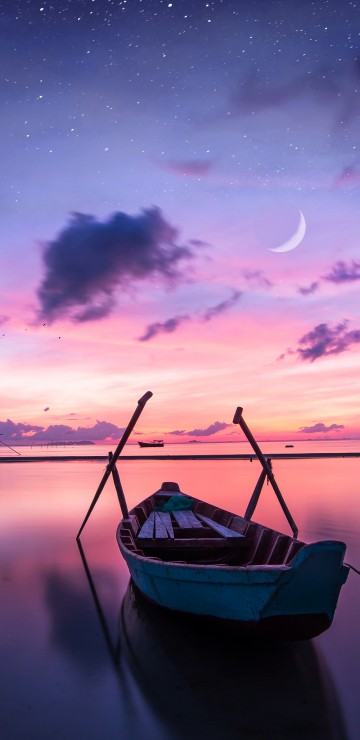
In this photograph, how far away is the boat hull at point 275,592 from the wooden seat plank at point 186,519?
544 centimetres

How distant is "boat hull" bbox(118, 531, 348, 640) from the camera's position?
7.11 meters

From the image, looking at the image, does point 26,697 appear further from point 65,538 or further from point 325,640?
point 65,538

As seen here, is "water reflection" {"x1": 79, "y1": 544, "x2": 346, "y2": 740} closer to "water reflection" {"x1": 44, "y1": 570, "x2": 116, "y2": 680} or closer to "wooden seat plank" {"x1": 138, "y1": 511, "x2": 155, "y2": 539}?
"water reflection" {"x1": 44, "y1": 570, "x2": 116, "y2": 680}

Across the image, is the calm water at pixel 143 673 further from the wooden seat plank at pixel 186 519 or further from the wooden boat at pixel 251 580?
the wooden seat plank at pixel 186 519

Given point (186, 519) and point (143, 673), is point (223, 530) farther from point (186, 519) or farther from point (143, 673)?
point (143, 673)

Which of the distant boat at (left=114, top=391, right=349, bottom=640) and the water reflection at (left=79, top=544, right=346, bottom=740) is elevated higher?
the distant boat at (left=114, top=391, right=349, bottom=640)

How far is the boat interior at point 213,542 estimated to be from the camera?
9981 millimetres

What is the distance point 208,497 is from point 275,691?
98.0 ft

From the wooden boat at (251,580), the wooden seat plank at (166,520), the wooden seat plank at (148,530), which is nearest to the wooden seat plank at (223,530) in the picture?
the wooden boat at (251,580)

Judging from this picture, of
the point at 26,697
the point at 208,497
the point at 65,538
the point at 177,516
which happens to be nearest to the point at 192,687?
the point at 26,697

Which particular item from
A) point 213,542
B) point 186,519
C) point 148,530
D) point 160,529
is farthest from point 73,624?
point 186,519

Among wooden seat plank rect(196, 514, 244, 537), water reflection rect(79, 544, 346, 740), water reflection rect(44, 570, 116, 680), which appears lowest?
water reflection rect(44, 570, 116, 680)

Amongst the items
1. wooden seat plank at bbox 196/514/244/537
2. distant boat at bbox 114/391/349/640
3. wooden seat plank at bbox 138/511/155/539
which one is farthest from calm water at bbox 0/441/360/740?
wooden seat plank at bbox 196/514/244/537

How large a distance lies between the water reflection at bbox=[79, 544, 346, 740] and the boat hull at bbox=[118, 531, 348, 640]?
67 cm
